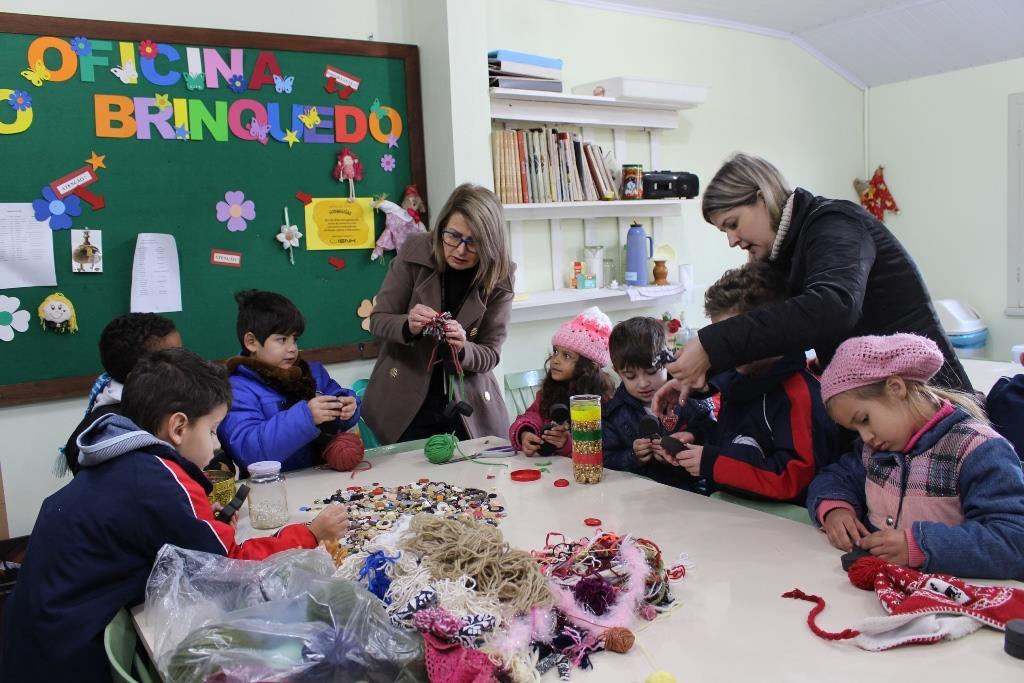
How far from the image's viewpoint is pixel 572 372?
99.8 inches

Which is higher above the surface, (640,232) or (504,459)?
(640,232)

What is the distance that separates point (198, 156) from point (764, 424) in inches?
105

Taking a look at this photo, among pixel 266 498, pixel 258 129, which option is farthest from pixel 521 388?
pixel 266 498

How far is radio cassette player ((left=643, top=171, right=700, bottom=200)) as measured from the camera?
15.4ft

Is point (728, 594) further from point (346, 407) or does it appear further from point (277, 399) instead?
point (277, 399)

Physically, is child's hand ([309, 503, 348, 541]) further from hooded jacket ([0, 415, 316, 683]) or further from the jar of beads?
the jar of beads

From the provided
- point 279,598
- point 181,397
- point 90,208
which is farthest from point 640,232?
point 279,598

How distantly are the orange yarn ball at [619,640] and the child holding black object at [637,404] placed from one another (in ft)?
3.42

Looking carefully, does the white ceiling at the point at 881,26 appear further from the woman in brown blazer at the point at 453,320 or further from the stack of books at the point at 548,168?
the woman in brown blazer at the point at 453,320

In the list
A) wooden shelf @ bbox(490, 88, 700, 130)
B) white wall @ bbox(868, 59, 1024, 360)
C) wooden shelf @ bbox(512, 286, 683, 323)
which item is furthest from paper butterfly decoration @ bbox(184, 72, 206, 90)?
white wall @ bbox(868, 59, 1024, 360)

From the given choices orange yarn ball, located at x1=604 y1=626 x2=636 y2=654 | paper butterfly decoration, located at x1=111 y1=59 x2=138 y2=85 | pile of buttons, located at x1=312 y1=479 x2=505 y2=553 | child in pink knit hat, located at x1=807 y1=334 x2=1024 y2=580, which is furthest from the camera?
paper butterfly decoration, located at x1=111 y1=59 x2=138 y2=85

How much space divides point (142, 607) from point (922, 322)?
168 centimetres

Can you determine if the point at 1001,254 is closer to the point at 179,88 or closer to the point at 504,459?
the point at 504,459

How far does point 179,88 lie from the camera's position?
11.0ft
